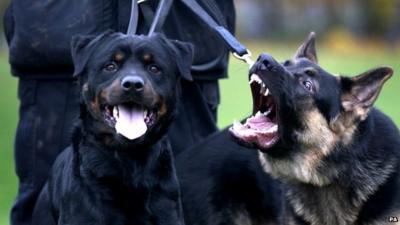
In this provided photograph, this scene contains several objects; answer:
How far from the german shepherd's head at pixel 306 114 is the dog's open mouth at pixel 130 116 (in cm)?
64

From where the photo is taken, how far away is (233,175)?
23.6 ft

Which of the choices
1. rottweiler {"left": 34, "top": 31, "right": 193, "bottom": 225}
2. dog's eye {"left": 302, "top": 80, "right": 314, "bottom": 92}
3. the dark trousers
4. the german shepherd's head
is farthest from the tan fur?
the dark trousers

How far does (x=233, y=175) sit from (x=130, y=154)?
1.20 metres

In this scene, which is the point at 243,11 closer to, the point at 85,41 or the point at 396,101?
the point at 396,101

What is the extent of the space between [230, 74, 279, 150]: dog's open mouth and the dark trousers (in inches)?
41.8

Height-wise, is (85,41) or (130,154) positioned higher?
(85,41)

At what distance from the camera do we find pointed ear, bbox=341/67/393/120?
6.44 metres

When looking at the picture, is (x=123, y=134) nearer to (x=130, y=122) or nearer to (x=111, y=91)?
(x=130, y=122)

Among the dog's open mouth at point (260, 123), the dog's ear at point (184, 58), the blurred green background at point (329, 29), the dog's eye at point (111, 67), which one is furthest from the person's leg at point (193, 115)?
the blurred green background at point (329, 29)

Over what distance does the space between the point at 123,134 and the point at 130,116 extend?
0.15m

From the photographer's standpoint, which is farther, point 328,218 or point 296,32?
point 296,32

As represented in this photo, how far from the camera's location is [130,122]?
5969mm

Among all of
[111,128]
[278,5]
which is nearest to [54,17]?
[111,128]

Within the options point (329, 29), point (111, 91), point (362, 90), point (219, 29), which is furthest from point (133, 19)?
point (329, 29)
